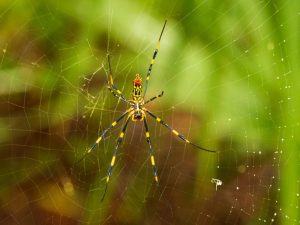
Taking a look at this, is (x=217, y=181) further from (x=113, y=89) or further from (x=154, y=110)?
(x=113, y=89)

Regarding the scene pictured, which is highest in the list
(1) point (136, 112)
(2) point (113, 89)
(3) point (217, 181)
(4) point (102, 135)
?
(2) point (113, 89)

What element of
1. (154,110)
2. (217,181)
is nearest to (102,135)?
(154,110)

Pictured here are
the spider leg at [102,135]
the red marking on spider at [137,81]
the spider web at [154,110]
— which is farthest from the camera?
the spider leg at [102,135]

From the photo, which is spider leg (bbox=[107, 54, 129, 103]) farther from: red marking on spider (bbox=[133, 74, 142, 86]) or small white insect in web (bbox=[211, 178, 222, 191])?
small white insect in web (bbox=[211, 178, 222, 191])

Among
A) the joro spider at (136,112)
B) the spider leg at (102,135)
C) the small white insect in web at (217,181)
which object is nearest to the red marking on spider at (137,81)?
the joro spider at (136,112)

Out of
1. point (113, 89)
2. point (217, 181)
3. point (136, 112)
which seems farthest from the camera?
point (136, 112)

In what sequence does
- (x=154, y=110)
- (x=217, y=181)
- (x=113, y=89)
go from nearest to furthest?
1. (x=113, y=89)
2. (x=217, y=181)
3. (x=154, y=110)

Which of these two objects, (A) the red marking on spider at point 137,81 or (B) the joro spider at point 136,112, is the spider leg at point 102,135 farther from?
(A) the red marking on spider at point 137,81

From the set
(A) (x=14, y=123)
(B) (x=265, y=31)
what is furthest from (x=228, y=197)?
(A) (x=14, y=123)
